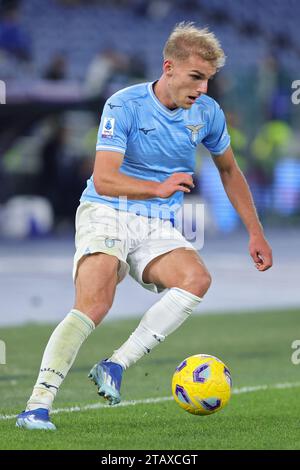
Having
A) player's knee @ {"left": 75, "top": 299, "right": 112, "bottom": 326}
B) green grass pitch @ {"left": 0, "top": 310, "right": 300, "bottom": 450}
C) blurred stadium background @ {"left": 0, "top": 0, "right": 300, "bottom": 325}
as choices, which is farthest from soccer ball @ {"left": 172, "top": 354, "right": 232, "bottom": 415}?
blurred stadium background @ {"left": 0, "top": 0, "right": 300, "bottom": 325}

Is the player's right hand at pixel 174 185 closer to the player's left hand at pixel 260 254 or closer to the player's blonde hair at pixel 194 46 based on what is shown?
the player's blonde hair at pixel 194 46

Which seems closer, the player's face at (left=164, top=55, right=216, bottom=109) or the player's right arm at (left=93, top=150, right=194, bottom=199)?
the player's right arm at (left=93, top=150, right=194, bottom=199)

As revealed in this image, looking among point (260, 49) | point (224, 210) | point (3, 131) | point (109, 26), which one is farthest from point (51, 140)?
point (260, 49)

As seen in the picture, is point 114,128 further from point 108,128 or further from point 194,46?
point 194,46

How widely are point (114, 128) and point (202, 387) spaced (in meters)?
1.48

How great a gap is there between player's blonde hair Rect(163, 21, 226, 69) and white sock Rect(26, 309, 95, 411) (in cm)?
148

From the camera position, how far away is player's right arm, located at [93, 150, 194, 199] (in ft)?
19.5

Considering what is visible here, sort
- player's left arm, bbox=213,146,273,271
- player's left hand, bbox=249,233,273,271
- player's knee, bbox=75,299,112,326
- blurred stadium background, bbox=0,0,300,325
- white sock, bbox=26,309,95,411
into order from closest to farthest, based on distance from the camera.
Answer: white sock, bbox=26,309,95,411
player's knee, bbox=75,299,112,326
player's left hand, bbox=249,233,273,271
player's left arm, bbox=213,146,273,271
blurred stadium background, bbox=0,0,300,325

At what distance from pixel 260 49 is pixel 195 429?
82.8ft

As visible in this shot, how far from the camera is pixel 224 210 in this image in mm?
23016

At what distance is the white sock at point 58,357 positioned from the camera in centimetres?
612

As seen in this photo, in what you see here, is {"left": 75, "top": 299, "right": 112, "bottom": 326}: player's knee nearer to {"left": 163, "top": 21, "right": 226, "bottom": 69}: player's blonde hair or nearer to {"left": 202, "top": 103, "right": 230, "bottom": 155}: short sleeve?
{"left": 202, "top": 103, "right": 230, "bottom": 155}: short sleeve

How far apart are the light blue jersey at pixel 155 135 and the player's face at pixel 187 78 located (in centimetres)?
17
